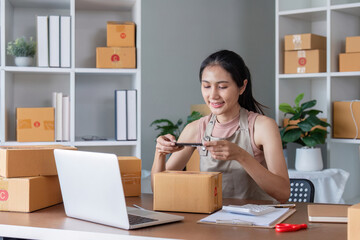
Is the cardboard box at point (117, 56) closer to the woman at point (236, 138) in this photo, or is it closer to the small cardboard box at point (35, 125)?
the small cardboard box at point (35, 125)

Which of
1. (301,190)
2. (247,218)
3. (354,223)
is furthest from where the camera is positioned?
(301,190)

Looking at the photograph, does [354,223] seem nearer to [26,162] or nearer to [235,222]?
[235,222]

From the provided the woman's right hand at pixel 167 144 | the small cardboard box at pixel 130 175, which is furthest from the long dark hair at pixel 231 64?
the small cardboard box at pixel 130 175

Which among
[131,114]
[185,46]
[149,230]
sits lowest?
[149,230]

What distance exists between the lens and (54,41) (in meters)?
3.06

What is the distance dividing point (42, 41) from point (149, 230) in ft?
6.68

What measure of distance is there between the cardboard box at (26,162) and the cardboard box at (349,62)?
2383mm

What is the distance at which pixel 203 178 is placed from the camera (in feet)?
4.99

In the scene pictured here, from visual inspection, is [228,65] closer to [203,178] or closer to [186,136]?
[186,136]

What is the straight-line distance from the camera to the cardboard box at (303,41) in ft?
11.4

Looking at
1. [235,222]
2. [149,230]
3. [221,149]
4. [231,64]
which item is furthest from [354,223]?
[231,64]

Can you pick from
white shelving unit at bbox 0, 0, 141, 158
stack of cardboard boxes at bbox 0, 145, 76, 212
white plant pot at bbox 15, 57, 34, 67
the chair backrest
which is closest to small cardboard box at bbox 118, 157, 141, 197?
stack of cardboard boxes at bbox 0, 145, 76, 212

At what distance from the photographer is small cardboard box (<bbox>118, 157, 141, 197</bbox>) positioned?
6.15 feet

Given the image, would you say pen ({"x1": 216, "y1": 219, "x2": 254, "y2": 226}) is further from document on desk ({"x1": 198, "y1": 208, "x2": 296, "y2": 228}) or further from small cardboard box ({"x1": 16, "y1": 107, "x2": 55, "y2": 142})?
small cardboard box ({"x1": 16, "y1": 107, "x2": 55, "y2": 142})
